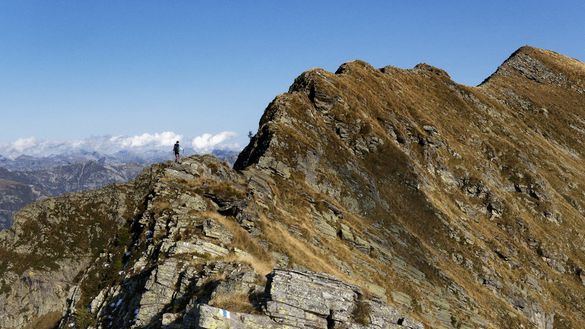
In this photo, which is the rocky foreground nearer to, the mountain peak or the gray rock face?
the gray rock face

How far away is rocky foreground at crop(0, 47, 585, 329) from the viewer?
29312 millimetres

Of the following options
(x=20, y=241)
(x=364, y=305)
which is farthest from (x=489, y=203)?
(x=20, y=241)

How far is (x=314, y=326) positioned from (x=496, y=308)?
130 ft

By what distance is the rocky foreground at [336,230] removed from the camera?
29.3m

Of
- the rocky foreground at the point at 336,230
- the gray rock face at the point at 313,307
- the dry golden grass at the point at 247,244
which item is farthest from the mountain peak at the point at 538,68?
the gray rock face at the point at 313,307

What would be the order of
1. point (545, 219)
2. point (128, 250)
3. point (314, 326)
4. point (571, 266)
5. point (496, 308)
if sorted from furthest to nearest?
point (545, 219) < point (571, 266) < point (496, 308) < point (128, 250) < point (314, 326)

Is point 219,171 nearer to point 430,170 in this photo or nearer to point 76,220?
point 76,220

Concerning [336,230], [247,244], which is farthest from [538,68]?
[247,244]

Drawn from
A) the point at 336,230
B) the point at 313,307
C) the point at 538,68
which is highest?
the point at 538,68

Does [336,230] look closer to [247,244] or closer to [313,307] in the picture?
[247,244]

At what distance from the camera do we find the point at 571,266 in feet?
235

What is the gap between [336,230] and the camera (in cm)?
5091

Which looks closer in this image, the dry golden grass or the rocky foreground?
the rocky foreground

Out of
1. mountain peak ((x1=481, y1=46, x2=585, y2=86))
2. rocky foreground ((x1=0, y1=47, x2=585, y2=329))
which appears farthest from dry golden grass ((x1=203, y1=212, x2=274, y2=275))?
mountain peak ((x1=481, y1=46, x2=585, y2=86))
